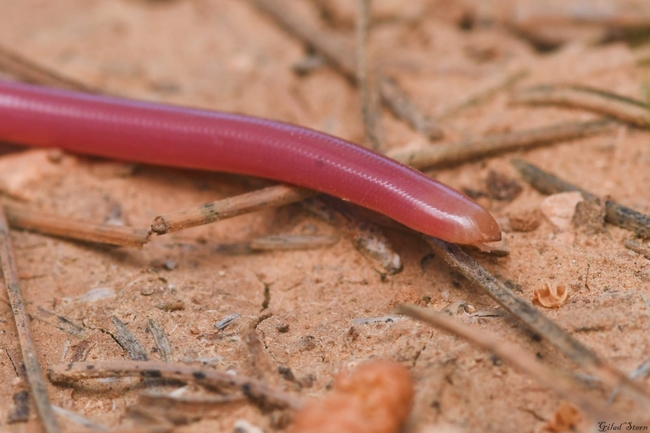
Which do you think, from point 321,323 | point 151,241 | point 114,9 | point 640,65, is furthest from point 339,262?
point 114,9

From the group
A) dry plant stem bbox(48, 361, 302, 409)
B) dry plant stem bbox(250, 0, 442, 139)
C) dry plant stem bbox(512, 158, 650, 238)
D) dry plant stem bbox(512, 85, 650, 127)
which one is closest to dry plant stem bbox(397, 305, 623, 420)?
dry plant stem bbox(48, 361, 302, 409)

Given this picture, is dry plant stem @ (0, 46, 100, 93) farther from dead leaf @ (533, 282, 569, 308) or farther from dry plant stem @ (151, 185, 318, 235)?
dead leaf @ (533, 282, 569, 308)

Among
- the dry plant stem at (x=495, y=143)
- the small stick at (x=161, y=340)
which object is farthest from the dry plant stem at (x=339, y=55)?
the small stick at (x=161, y=340)

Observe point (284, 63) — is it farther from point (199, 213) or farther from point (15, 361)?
point (15, 361)

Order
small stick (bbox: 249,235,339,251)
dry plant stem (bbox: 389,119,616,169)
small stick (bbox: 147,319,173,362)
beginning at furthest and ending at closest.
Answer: dry plant stem (bbox: 389,119,616,169)
small stick (bbox: 249,235,339,251)
small stick (bbox: 147,319,173,362)

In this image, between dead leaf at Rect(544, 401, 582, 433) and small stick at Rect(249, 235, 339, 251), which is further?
small stick at Rect(249, 235, 339, 251)

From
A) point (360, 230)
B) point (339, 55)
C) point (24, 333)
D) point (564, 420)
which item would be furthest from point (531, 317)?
point (339, 55)
